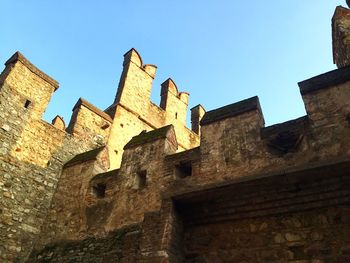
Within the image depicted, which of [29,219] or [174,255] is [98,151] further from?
[174,255]

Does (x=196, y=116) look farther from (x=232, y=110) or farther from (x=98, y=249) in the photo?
(x=98, y=249)

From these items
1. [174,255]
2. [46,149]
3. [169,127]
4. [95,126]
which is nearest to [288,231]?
[174,255]

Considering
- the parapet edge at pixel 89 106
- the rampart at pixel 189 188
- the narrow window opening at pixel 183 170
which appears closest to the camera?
the rampart at pixel 189 188

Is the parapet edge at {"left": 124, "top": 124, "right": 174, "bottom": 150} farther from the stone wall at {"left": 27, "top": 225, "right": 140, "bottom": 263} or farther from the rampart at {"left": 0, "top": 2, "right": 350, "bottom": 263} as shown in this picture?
the stone wall at {"left": 27, "top": 225, "right": 140, "bottom": 263}

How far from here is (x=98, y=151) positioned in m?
6.93

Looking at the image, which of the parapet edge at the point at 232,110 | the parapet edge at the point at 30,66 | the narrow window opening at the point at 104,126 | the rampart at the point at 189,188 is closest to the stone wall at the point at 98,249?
the rampart at the point at 189,188

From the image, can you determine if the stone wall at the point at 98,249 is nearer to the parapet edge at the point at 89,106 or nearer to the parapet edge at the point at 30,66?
the parapet edge at the point at 89,106

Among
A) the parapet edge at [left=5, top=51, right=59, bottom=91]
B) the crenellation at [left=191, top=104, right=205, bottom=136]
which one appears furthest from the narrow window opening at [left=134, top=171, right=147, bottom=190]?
the crenellation at [left=191, top=104, right=205, bottom=136]

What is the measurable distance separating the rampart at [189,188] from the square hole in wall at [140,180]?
0.02 m

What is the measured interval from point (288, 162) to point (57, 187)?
4.80 m

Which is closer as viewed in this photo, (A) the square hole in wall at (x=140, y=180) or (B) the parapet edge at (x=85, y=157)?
(A) the square hole in wall at (x=140, y=180)

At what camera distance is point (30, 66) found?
7.93 m

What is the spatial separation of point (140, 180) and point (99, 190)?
1050 millimetres

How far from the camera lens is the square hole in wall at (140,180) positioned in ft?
18.4
